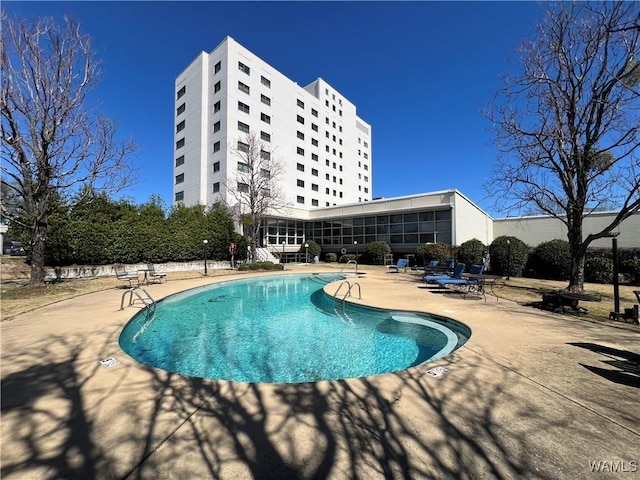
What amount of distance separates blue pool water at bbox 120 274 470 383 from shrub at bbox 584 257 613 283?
13.1 m

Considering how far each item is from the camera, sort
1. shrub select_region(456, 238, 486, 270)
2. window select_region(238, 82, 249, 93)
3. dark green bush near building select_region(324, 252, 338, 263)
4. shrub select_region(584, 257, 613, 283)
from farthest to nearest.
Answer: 1. window select_region(238, 82, 249, 93)
2. dark green bush near building select_region(324, 252, 338, 263)
3. shrub select_region(456, 238, 486, 270)
4. shrub select_region(584, 257, 613, 283)

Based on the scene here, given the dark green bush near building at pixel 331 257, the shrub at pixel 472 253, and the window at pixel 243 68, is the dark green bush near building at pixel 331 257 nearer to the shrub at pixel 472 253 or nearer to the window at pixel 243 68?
the shrub at pixel 472 253

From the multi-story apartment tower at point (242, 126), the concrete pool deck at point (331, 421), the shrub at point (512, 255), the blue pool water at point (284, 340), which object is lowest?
the blue pool water at point (284, 340)

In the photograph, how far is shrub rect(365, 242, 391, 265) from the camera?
23.3 meters

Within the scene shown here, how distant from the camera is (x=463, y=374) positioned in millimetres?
3604

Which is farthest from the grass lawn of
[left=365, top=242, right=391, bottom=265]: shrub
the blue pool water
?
[left=365, top=242, right=391, bottom=265]: shrub

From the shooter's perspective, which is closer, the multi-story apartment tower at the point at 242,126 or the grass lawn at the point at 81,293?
the grass lawn at the point at 81,293

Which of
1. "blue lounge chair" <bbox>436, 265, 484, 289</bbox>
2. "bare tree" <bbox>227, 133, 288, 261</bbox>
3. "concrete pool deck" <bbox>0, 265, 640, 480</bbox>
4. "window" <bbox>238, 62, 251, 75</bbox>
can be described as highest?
"window" <bbox>238, 62, 251, 75</bbox>

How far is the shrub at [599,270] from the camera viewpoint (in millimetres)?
13508

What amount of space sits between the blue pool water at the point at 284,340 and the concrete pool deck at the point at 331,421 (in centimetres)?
127

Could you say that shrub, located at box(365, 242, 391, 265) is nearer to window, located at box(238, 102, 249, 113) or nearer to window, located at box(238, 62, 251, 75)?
window, located at box(238, 102, 249, 113)

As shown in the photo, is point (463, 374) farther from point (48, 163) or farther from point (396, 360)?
point (48, 163)

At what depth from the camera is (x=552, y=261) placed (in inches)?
590

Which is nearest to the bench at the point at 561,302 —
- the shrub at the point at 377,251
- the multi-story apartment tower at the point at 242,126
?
the shrub at the point at 377,251
